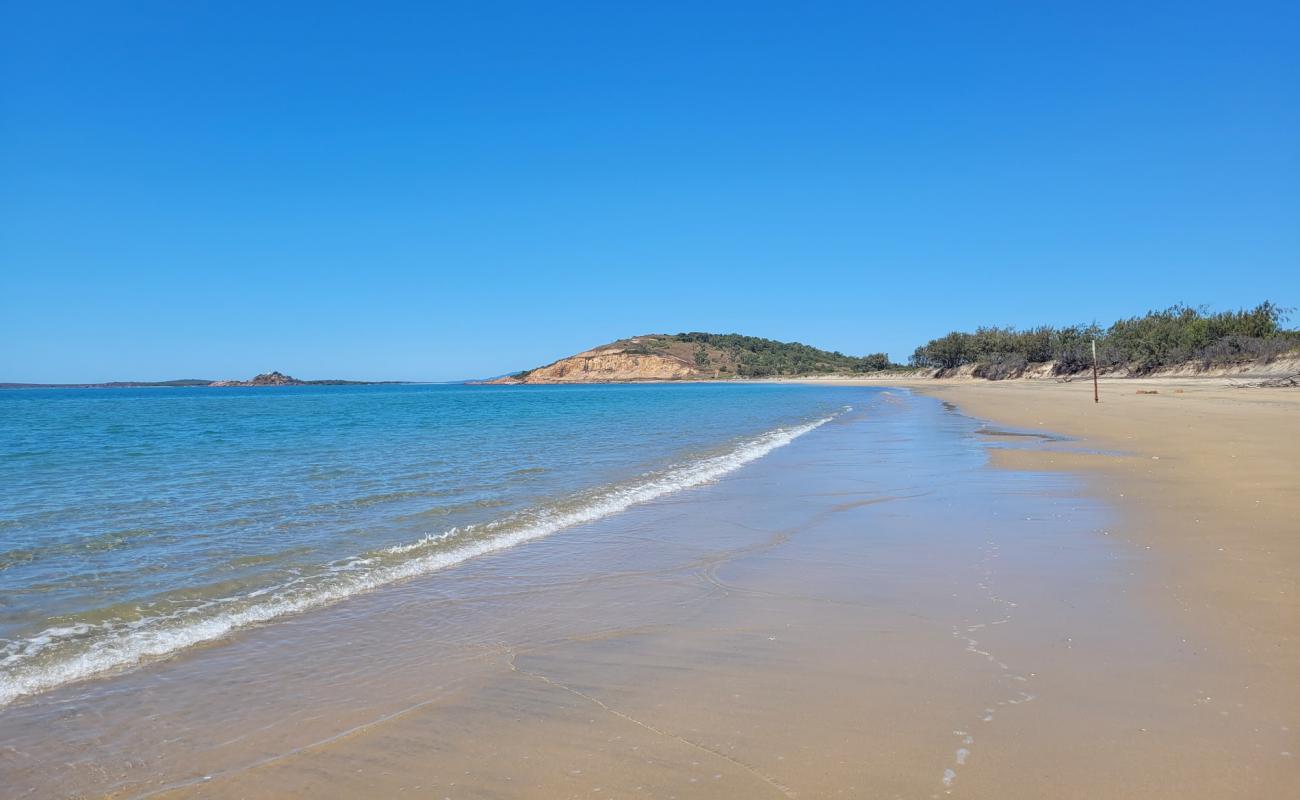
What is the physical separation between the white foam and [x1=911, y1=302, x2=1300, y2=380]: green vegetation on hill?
47.2 meters

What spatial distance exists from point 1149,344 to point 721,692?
70082mm

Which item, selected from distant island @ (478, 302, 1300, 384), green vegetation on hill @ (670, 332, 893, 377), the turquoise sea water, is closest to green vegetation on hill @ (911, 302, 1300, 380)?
distant island @ (478, 302, 1300, 384)

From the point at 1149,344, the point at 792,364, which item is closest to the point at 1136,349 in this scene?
the point at 1149,344

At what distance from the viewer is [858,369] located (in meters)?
173

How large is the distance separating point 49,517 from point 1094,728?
1243cm

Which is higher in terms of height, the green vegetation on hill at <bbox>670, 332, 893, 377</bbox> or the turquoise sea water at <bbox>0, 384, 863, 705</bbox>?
the green vegetation on hill at <bbox>670, 332, 893, 377</bbox>

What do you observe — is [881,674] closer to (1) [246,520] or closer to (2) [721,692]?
(2) [721,692]

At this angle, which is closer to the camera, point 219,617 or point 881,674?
point 881,674

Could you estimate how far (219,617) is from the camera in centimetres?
570

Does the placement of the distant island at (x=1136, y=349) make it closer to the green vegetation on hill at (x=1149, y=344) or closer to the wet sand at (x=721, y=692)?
the green vegetation on hill at (x=1149, y=344)

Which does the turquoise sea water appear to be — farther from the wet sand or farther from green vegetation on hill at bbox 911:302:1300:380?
green vegetation on hill at bbox 911:302:1300:380

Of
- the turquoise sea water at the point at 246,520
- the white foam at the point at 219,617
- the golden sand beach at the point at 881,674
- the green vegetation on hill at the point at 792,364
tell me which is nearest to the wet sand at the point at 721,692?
the golden sand beach at the point at 881,674

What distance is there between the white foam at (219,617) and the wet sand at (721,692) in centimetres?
29

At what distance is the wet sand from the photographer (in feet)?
10.3
